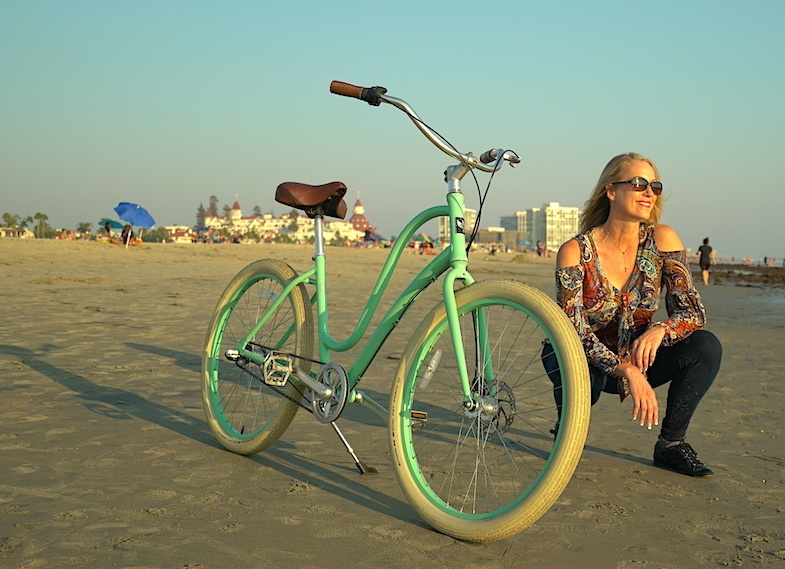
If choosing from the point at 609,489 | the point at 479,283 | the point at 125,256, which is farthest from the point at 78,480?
the point at 125,256

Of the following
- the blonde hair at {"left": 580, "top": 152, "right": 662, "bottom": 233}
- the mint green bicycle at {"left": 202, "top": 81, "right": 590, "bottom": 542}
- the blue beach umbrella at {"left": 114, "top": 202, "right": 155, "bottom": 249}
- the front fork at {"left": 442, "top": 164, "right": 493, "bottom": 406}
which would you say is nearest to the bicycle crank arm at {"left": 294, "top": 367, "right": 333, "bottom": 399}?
the mint green bicycle at {"left": 202, "top": 81, "right": 590, "bottom": 542}

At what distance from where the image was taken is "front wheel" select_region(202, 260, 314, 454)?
12.8ft

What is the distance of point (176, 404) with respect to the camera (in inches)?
198

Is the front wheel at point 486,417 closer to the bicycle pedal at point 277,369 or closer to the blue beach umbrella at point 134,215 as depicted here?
the bicycle pedal at point 277,369

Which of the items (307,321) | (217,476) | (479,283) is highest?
(479,283)

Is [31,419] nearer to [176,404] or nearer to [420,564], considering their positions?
[176,404]

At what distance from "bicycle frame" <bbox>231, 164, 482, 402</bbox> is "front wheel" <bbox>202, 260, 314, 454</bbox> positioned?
110 millimetres

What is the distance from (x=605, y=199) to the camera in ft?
13.4

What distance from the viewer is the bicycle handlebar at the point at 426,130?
3.15 meters

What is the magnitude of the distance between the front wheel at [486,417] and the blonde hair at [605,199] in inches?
33.6

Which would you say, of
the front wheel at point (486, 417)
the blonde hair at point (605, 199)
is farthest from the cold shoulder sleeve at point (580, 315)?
the blonde hair at point (605, 199)

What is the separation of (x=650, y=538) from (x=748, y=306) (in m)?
16.4

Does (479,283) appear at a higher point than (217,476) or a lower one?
higher

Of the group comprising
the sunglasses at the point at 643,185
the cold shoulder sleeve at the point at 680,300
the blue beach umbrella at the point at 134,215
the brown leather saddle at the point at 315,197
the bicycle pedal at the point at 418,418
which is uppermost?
the blue beach umbrella at the point at 134,215
